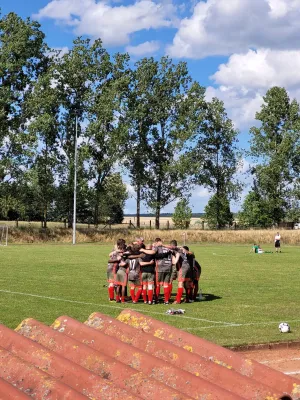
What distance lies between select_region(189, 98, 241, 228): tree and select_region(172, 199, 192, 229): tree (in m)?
2.86

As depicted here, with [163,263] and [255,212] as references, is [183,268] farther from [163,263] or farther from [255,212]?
[255,212]

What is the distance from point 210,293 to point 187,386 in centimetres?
1922

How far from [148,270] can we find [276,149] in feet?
222

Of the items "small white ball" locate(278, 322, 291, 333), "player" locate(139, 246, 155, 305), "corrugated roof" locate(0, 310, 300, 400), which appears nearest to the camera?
"corrugated roof" locate(0, 310, 300, 400)

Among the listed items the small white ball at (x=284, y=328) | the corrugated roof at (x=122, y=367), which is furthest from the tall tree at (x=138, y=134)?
the corrugated roof at (x=122, y=367)

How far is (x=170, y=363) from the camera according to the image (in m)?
6.05

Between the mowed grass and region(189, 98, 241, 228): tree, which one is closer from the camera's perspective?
the mowed grass

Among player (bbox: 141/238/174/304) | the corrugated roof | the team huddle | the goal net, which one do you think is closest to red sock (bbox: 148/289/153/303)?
the team huddle

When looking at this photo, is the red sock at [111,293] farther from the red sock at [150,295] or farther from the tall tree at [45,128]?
the tall tree at [45,128]

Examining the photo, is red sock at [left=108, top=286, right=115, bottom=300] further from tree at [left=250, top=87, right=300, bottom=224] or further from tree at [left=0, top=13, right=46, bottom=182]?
tree at [left=250, top=87, right=300, bottom=224]

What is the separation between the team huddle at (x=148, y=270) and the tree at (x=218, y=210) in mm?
66130

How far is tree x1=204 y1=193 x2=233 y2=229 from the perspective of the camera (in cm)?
8731

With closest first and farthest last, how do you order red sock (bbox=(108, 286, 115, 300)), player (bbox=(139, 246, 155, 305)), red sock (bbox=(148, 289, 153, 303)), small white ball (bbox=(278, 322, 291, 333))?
small white ball (bbox=(278, 322, 291, 333)) < player (bbox=(139, 246, 155, 305)) < red sock (bbox=(148, 289, 153, 303)) < red sock (bbox=(108, 286, 115, 300))

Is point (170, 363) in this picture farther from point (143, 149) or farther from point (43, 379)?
point (143, 149)
